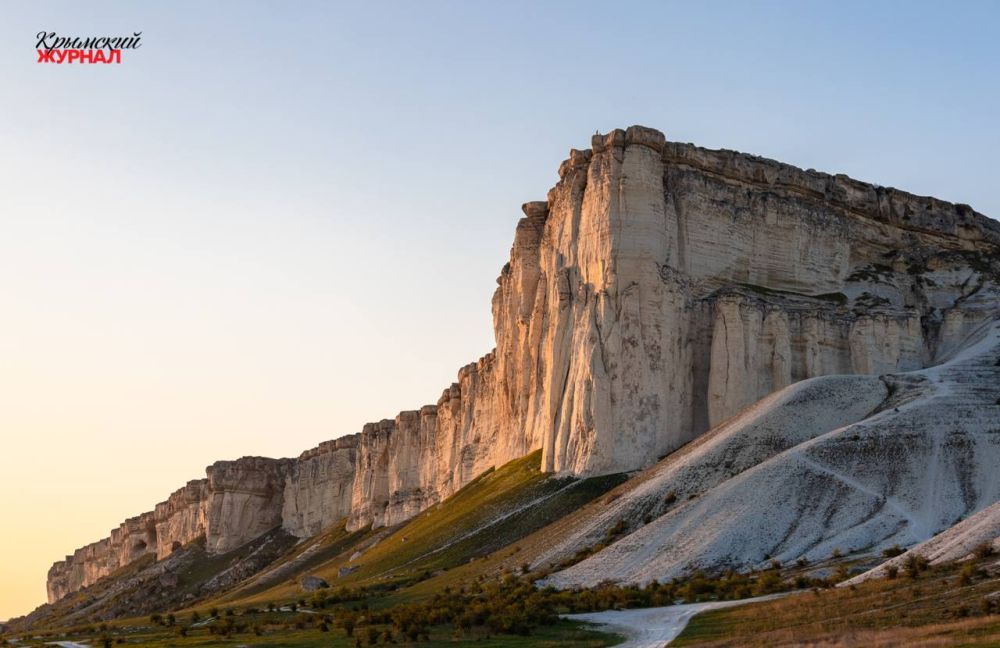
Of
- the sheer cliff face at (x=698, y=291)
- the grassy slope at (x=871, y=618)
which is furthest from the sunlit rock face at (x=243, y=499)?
the grassy slope at (x=871, y=618)

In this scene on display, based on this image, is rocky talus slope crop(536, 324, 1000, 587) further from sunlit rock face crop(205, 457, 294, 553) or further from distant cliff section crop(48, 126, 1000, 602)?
sunlit rock face crop(205, 457, 294, 553)

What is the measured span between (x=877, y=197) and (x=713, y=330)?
25.2 meters

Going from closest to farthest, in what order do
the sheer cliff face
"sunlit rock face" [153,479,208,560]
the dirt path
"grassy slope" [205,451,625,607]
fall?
the dirt path → "grassy slope" [205,451,625,607] → the sheer cliff face → "sunlit rock face" [153,479,208,560]

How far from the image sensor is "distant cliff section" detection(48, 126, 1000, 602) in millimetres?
81938

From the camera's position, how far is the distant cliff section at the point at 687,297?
81.9 meters

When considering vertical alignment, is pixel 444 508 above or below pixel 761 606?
above

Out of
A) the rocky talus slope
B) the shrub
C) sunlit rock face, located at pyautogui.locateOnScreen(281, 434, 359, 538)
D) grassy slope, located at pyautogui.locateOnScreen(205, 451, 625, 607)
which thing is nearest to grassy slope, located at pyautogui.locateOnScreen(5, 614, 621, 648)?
the shrub

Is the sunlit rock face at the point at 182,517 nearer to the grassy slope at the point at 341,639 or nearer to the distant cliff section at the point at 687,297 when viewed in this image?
the distant cliff section at the point at 687,297

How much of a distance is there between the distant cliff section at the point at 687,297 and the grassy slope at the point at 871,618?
39.9 meters

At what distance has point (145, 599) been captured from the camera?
113 m

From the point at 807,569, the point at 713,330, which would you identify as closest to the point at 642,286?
the point at 713,330

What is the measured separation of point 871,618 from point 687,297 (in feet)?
176

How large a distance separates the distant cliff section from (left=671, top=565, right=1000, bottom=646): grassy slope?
131ft

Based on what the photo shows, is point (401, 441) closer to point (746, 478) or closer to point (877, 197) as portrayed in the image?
point (877, 197)
